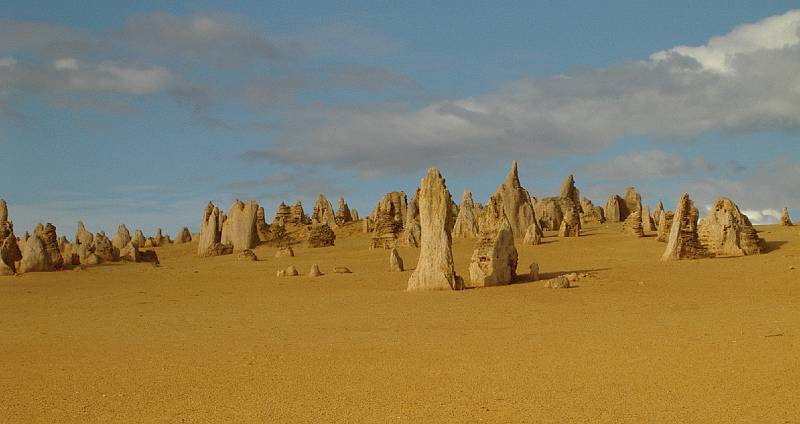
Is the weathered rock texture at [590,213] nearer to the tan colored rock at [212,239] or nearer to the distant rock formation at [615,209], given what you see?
the distant rock formation at [615,209]

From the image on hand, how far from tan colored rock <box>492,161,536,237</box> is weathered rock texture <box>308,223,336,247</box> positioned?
10.4 meters

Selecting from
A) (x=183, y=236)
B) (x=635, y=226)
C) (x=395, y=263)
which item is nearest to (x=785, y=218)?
(x=635, y=226)

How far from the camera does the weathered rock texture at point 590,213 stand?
173ft

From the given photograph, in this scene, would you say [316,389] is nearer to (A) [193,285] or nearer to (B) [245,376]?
(B) [245,376]

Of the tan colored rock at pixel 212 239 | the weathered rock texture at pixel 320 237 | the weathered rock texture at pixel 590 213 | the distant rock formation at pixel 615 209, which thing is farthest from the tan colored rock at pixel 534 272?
the distant rock formation at pixel 615 209

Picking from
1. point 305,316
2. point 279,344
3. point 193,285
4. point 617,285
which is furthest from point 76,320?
point 617,285

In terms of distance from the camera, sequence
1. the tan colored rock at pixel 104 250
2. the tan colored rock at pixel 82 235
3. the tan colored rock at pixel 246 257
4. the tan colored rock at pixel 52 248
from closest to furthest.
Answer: the tan colored rock at pixel 52 248
the tan colored rock at pixel 246 257
the tan colored rock at pixel 104 250
the tan colored rock at pixel 82 235

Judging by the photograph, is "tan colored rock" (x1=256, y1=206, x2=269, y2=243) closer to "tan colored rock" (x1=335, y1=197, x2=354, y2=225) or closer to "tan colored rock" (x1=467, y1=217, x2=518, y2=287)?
"tan colored rock" (x1=335, y1=197, x2=354, y2=225)

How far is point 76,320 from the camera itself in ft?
57.1

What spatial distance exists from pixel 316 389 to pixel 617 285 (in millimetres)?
12317

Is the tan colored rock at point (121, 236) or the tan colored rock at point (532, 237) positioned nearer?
the tan colored rock at point (532, 237)

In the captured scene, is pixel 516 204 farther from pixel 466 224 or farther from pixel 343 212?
pixel 343 212

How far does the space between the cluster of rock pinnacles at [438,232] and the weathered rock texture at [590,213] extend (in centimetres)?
10

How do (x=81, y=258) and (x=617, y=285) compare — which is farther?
(x=81, y=258)
